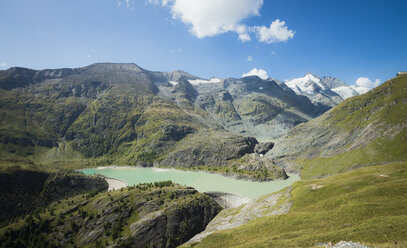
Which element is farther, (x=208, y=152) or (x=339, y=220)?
(x=208, y=152)

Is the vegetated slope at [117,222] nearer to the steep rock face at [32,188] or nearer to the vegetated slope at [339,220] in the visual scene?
the vegetated slope at [339,220]

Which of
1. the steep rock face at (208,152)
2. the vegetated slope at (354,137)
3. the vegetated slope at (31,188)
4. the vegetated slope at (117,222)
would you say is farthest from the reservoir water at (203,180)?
the vegetated slope at (117,222)

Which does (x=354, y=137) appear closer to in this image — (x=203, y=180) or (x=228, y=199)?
(x=228, y=199)

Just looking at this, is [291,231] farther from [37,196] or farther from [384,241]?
[37,196]

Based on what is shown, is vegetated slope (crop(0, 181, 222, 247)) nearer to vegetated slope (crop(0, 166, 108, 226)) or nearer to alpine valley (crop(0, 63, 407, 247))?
alpine valley (crop(0, 63, 407, 247))

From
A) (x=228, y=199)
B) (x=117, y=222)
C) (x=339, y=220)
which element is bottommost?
(x=228, y=199)

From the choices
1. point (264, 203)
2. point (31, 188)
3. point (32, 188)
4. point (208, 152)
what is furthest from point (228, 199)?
point (208, 152)
